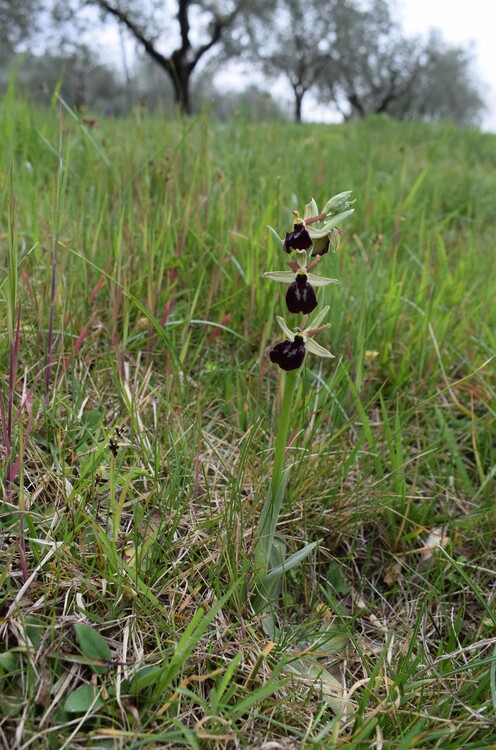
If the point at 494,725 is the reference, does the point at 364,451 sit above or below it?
above

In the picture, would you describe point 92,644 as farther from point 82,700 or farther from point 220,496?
point 220,496

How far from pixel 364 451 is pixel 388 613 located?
1.58 ft

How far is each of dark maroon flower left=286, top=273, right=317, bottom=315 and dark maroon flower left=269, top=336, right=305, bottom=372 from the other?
7 centimetres

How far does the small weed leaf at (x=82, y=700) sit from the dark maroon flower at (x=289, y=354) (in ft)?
2.38

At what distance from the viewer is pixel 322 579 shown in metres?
1.52

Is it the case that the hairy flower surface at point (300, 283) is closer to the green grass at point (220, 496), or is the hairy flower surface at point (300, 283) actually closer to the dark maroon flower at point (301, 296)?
the dark maroon flower at point (301, 296)

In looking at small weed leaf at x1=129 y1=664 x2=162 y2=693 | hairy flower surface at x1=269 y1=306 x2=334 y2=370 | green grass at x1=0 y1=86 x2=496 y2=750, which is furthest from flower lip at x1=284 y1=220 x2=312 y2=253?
small weed leaf at x1=129 y1=664 x2=162 y2=693

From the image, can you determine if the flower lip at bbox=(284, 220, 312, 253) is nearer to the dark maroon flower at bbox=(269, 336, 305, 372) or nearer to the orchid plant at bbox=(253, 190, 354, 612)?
the orchid plant at bbox=(253, 190, 354, 612)

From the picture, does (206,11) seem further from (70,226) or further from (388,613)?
(388,613)

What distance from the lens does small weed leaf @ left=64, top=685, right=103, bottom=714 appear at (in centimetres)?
102

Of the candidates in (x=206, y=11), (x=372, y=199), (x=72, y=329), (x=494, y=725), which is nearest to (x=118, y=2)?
(x=206, y=11)

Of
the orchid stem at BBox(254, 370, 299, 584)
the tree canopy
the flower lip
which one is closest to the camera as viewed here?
the flower lip

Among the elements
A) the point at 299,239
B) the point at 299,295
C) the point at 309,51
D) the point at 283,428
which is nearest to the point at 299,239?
the point at 299,239

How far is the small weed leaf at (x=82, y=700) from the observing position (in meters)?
1.02
